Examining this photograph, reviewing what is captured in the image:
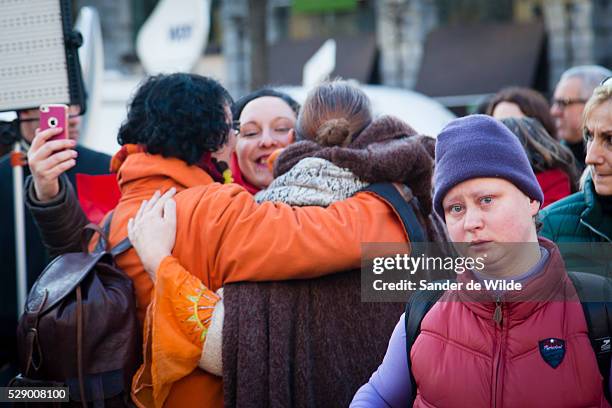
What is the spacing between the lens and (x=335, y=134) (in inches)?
117

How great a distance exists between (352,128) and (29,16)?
1.45 m

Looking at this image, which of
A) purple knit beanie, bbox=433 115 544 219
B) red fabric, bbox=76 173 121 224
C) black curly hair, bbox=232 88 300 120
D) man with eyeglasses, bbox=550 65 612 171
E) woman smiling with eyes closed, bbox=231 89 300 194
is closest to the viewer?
purple knit beanie, bbox=433 115 544 219

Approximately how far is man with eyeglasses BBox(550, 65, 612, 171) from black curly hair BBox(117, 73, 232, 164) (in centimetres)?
287

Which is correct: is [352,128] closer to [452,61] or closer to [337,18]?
[452,61]

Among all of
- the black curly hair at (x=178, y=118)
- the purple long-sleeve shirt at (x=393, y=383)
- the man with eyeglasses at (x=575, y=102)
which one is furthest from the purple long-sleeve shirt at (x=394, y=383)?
the man with eyeglasses at (x=575, y=102)

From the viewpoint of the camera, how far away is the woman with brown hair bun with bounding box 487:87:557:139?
199 inches

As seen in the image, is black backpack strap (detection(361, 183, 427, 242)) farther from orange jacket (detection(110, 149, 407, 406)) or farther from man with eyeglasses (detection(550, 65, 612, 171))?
man with eyeglasses (detection(550, 65, 612, 171))

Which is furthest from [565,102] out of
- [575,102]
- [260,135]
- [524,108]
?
[260,135]

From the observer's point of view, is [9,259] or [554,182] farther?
[9,259]

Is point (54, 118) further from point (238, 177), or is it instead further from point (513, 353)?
point (513, 353)

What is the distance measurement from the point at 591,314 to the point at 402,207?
2.68 feet

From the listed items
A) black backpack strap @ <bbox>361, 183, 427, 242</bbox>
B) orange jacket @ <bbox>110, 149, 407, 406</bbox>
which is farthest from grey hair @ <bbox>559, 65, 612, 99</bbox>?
orange jacket @ <bbox>110, 149, 407, 406</bbox>

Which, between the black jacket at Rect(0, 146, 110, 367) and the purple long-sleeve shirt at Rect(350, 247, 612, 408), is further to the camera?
the black jacket at Rect(0, 146, 110, 367)

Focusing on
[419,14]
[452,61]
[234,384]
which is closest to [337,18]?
[419,14]
